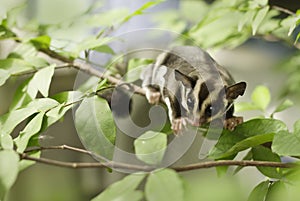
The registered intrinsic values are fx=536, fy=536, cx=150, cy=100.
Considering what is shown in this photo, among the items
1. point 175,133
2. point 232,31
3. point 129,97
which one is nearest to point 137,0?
point 232,31


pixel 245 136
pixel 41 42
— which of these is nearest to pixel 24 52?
pixel 41 42

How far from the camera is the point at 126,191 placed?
1.56 feet

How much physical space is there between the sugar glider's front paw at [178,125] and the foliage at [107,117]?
2cm

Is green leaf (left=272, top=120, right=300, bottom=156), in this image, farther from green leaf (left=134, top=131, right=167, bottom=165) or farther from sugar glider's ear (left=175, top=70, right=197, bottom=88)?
sugar glider's ear (left=175, top=70, right=197, bottom=88)

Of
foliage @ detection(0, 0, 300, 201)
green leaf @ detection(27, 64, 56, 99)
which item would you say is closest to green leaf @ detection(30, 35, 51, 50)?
→ foliage @ detection(0, 0, 300, 201)

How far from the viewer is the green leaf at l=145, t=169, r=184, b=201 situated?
1.48 feet

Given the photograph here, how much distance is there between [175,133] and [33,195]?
1.47 meters

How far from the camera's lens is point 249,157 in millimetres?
649

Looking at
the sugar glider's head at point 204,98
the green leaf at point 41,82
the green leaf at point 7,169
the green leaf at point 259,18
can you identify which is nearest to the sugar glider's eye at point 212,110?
the sugar glider's head at point 204,98

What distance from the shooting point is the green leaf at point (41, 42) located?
76 cm

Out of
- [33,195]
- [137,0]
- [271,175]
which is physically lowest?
[33,195]

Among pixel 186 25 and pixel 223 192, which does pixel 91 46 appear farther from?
pixel 186 25

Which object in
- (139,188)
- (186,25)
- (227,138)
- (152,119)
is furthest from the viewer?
(186,25)

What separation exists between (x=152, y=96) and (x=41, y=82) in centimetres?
21
